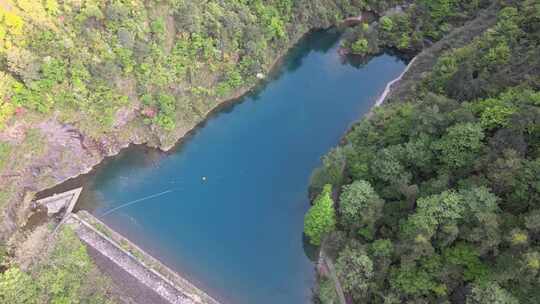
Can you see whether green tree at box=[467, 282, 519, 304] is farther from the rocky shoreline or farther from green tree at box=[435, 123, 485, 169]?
the rocky shoreline

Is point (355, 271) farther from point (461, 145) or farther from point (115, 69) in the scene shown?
point (115, 69)

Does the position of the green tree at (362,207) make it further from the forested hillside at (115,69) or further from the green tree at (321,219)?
the forested hillside at (115,69)

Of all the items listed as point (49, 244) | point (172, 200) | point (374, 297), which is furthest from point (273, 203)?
point (49, 244)

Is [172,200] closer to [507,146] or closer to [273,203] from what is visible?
[273,203]

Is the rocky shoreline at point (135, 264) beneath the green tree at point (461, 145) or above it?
beneath

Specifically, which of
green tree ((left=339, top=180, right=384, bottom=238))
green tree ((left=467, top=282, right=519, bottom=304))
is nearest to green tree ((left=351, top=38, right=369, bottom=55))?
green tree ((left=339, top=180, right=384, bottom=238))

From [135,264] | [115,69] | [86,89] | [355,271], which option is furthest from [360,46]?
[135,264]

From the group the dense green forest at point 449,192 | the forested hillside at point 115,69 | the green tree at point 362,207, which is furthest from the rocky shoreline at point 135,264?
the green tree at point 362,207

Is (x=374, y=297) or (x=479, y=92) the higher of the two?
(x=479, y=92)
